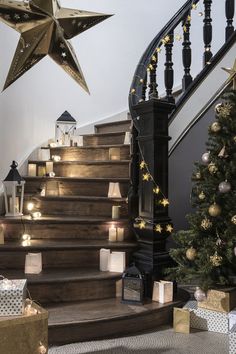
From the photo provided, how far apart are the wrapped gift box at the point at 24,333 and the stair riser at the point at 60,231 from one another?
1085mm

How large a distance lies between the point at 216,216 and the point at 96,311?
3.09 feet

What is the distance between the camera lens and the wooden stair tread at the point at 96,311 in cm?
214

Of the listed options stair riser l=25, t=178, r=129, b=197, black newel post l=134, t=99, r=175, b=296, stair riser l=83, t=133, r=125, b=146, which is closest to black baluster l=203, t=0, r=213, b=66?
black newel post l=134, t=99, r=175, b=296

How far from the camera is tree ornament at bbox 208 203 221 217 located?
2.31 m

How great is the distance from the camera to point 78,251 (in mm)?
2676

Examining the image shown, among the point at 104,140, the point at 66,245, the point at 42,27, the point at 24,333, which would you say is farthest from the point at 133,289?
the point at 104,140

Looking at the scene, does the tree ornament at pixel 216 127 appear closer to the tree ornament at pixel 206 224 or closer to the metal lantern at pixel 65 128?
the tree ornament at pixel 206 224

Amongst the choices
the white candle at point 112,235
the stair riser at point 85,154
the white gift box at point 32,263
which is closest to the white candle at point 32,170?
the stair riser at point 85,154

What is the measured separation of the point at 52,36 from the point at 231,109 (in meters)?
1.18

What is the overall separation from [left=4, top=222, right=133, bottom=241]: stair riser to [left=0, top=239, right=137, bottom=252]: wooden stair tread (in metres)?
0.08

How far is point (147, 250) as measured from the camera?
2654mm

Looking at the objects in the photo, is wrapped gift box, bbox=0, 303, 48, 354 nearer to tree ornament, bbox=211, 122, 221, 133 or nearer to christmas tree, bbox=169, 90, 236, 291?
christmas tree, bbox=169, 90, 236, 291

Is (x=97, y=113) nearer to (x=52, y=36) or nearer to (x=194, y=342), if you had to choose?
(x=52, y=36)

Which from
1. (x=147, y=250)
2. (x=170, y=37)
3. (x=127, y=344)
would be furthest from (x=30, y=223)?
(x=170, y=37)
